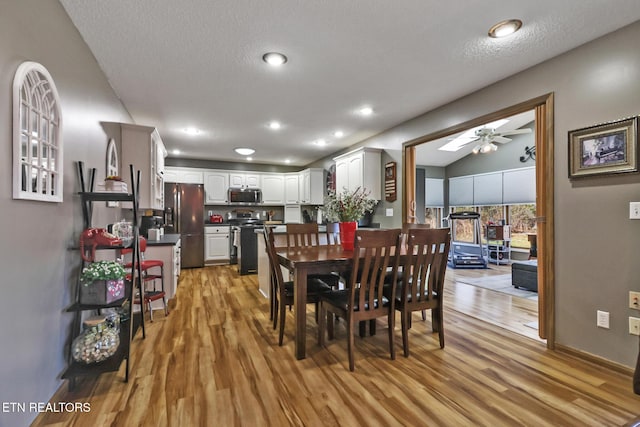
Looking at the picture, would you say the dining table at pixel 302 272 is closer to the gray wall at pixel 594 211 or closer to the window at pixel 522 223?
the gray wall at pixel 594 211

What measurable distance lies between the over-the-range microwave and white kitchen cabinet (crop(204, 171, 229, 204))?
156mm

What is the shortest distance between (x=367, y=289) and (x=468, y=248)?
249 inches

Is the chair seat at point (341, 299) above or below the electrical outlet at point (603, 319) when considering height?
above

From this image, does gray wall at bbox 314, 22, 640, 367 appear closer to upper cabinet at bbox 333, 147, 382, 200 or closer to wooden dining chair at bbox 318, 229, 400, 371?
wooden dining chair at bbox 318, 229, 400, 371

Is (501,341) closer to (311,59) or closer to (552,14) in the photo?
(552,14)

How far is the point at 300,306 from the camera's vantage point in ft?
7.44

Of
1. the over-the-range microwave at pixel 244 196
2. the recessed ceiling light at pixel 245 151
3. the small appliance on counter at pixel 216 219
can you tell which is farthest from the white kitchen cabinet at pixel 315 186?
the small appliance on counter at pixel 216 219

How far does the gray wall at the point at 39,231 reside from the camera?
4.31 ft

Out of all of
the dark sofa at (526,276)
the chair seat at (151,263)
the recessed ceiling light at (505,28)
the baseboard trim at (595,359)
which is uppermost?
the recessed ceiling light at (505,28)

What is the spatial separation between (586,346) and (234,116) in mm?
4261

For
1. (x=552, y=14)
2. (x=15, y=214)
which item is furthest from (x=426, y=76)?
(x=15, y=214)

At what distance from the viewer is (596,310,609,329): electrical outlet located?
2.18 m

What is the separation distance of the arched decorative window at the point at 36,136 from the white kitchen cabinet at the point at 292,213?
5.97 meters

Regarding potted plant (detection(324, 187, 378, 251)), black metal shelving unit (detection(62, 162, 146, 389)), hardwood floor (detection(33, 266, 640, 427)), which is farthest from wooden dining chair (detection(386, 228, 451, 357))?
black metal shelving unit (detection(62, 162, 146, 389))
